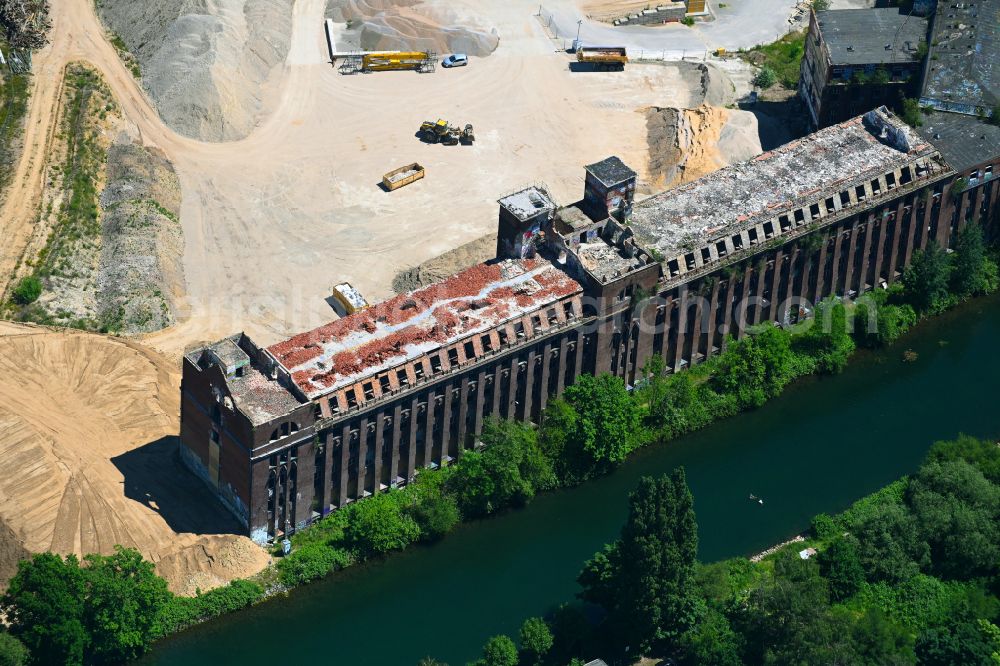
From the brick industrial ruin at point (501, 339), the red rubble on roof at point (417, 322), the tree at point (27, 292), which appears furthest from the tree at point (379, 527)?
the tree at point (27, 292)

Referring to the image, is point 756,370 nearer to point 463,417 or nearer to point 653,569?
point 463,417

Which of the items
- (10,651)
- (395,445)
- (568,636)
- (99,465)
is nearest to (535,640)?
(568,636)

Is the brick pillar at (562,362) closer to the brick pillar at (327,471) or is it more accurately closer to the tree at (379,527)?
the tree at (379,527)

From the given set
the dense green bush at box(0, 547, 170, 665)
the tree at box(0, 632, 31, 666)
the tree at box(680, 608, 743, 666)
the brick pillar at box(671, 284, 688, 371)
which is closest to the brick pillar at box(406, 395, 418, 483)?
the dense green bush at box(0, 547, 170, 665)

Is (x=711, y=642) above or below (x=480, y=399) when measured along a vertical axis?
below

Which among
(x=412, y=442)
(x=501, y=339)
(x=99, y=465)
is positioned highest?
(x=501, y=339)

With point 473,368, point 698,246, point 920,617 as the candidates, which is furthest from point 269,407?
point 920,617
